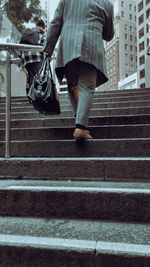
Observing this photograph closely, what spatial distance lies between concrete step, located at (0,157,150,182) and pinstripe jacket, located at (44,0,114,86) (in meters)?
1.12

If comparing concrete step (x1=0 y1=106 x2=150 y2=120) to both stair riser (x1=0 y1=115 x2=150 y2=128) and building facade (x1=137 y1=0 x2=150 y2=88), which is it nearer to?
stair riser (x1=0 y1=115 x2=150 y2=128)

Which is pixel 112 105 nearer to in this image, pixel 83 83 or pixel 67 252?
pixel 83 83

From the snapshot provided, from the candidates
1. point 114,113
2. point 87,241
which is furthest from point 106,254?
point 114,113

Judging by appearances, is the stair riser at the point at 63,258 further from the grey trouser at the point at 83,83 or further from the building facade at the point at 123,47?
the building facade at the point at 123,47

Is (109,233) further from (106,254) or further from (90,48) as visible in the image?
(90,48)

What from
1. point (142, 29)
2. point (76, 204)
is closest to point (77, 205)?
point (76, 204)

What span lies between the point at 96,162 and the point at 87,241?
871 mm

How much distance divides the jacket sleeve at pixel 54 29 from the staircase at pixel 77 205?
1.09 metres

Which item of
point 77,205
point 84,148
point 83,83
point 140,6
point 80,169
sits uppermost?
point 140,6

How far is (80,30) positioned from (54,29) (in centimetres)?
33

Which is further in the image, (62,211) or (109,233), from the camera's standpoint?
(62,211)

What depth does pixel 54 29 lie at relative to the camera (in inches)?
110

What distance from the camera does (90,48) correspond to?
8.64 ft

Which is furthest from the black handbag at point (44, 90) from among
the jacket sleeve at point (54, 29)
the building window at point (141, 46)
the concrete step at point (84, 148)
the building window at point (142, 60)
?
the building window at point (141, 46)
